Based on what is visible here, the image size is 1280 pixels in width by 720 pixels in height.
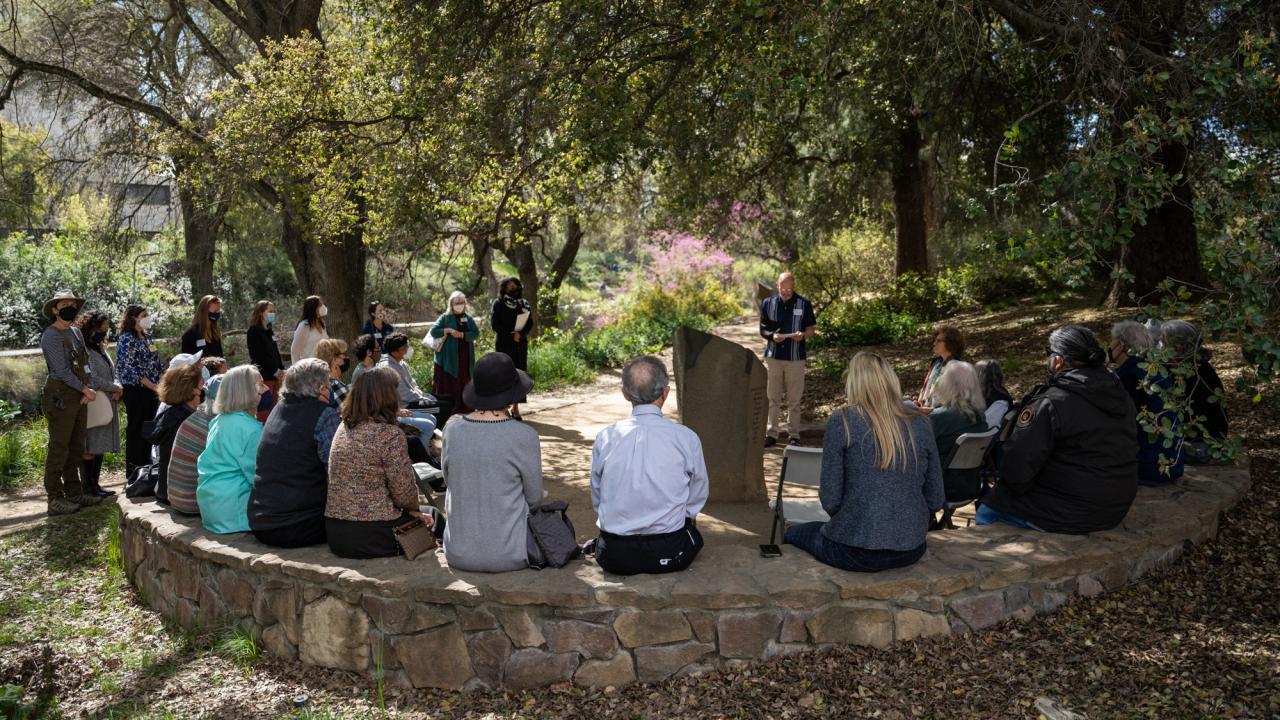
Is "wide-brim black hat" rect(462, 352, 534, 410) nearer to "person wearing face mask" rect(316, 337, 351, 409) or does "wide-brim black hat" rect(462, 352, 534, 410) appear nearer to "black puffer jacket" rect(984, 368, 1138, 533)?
"person wearing face mask" rect(316, 337, 351, 409)

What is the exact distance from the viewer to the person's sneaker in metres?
7.09

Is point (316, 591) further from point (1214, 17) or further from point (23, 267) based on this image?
point (23, 267)

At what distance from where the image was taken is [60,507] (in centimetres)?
711

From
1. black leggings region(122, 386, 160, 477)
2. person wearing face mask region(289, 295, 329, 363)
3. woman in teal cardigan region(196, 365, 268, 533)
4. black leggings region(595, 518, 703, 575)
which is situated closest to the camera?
black leggings region(595, 518, 703, 575)

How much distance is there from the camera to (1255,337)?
12.1 feet

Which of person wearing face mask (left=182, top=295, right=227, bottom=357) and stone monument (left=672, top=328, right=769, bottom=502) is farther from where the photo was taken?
person wearing face mask (left=182, top=295, right=227, bottom=357)

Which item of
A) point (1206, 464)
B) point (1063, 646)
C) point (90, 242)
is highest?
point (90, 242)

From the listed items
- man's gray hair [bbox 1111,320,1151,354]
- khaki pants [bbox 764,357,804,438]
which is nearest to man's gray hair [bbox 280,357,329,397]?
khaki pants [bbox 764,357,804,438]

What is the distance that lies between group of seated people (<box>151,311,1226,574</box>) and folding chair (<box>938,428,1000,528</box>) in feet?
0.29

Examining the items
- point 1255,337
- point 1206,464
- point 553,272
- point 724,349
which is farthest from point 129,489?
point 553,272

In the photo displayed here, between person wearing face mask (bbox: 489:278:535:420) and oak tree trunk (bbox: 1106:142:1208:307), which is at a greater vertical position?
oak tree trunk (bbox: 1106:142:1208:307)

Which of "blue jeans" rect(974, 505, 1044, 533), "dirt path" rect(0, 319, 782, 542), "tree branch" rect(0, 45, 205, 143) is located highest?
"tree branch" rect(0, 45, 205, 143)

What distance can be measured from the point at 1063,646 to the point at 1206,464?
8.82 ft

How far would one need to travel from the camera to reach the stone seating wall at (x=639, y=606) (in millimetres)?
3850
